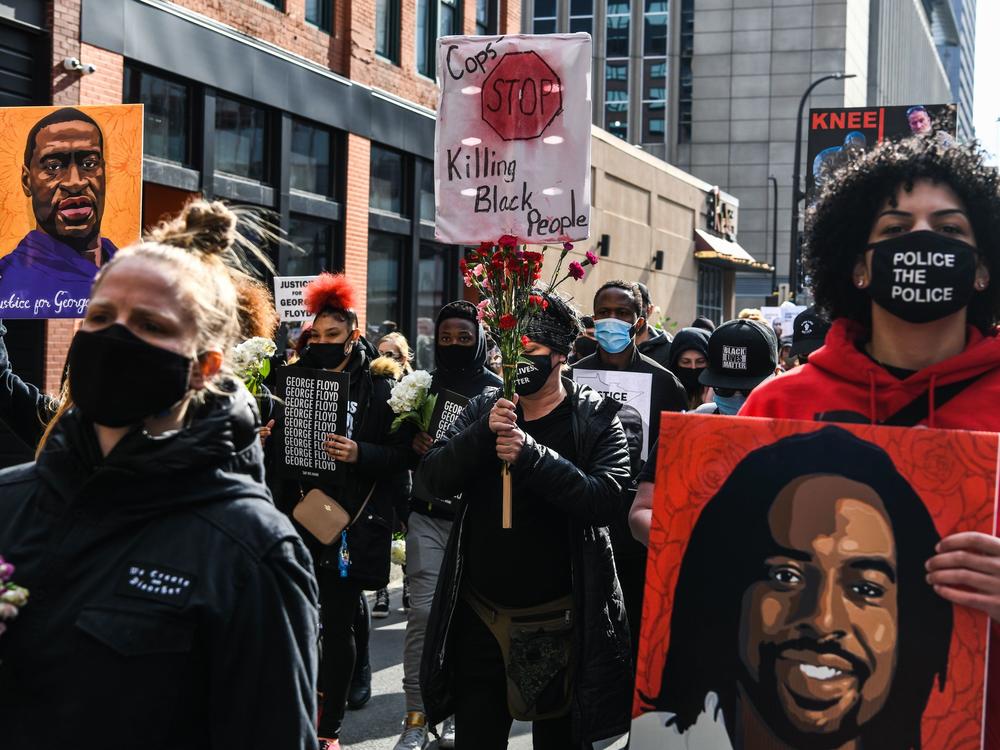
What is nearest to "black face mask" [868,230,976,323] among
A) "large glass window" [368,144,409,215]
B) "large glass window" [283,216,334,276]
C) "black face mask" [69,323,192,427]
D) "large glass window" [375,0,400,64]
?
"black face mask" [69,323,192,427]

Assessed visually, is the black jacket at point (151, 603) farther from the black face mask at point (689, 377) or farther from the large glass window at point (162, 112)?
the large glass window at point (162, 112)

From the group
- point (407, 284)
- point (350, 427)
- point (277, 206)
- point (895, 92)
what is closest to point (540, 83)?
point (350, 427)

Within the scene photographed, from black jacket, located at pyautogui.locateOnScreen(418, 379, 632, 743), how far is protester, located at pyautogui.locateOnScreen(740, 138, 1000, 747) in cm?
156

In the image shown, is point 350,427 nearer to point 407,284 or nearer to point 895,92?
point 407,284

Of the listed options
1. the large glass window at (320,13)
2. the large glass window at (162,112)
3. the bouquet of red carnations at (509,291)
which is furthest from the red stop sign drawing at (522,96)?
the large glass window at (320,13)

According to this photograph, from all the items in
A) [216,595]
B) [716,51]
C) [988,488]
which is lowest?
[216,595]

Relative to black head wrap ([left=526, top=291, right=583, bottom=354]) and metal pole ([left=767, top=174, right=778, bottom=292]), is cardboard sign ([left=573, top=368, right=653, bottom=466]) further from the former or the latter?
metal pole ([left=767, top=174, right=778, bottom=292])

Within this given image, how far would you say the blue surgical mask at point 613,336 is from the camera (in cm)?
671

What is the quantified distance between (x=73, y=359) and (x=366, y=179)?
1719 centimetres

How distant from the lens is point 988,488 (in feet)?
7.47

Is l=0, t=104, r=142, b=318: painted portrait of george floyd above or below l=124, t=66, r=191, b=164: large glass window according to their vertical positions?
below

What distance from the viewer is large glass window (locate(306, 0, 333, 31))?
17.8 metres

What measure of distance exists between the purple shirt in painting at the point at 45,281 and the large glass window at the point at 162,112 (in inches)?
296

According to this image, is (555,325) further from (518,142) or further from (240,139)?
(240,139)
